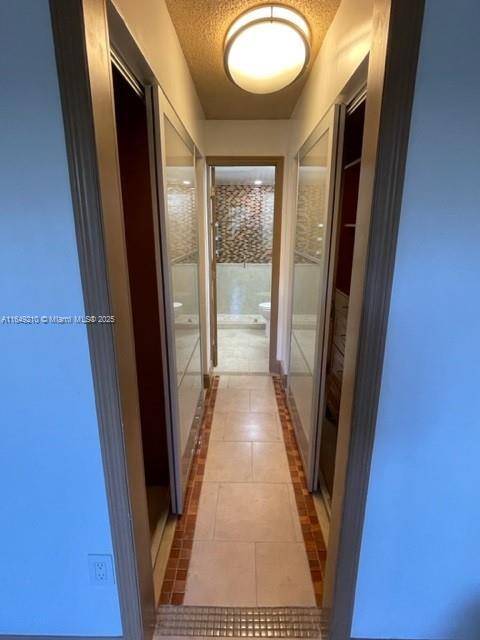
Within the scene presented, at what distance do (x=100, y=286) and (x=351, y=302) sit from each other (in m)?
0.72

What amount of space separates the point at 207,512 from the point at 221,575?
0.36 m

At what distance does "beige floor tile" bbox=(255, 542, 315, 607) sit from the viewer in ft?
4.59

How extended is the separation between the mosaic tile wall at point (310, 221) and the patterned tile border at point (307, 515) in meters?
1.29

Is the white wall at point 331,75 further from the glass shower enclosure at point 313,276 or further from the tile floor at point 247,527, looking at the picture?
the tile floor at point 247,527

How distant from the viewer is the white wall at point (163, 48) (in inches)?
41.6

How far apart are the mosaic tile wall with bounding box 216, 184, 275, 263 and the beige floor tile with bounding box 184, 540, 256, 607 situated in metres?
4.47

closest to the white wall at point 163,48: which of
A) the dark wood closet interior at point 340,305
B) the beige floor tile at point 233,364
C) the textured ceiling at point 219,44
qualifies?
the textured ceiling at point 219,44

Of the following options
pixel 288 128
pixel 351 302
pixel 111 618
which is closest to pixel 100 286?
pixel 351 302

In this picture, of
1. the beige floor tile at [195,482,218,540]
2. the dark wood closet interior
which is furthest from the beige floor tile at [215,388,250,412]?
the beige floor tile at [195,482,218,540]

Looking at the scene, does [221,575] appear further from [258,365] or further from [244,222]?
[244,222]

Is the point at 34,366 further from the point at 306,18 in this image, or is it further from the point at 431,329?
the point at 306,18

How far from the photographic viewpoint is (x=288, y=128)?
9.75 feet

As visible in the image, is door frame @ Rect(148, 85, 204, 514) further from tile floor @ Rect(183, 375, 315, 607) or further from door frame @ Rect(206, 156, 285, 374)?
door frame @ Rect(206, 156, 285, 374)

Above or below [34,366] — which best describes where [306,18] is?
above
